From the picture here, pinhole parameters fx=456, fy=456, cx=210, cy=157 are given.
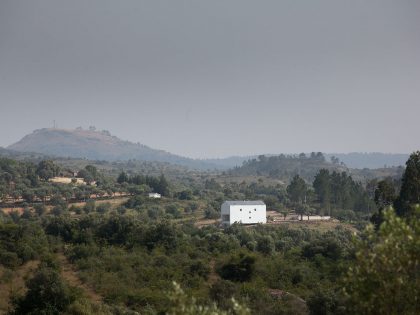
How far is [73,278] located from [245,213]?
5926cm

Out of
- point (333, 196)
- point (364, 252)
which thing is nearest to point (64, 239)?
point (364, 252)

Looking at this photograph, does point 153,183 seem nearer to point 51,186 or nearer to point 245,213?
point 51,186

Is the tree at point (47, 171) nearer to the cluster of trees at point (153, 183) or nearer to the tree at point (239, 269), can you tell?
the cluster of trees at point (153, 183)

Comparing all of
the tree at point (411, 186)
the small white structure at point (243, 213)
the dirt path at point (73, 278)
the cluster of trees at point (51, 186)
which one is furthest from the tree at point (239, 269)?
the cluster of trees at point (51, 186)

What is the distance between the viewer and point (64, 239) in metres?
46.9

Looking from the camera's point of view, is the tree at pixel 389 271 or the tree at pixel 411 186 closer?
the tree at pixel 389 271

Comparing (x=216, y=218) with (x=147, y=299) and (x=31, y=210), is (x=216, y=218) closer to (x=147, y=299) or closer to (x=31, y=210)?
(x=31, y=210)

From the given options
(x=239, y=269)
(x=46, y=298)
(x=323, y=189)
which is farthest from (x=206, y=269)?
(x=323, y=189)

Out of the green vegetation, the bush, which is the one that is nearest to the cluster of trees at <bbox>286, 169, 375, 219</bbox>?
the green vegetation

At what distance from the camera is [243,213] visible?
90.6 meters

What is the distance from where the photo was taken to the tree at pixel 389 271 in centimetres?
1056

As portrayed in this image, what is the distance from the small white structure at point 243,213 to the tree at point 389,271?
78.7 m

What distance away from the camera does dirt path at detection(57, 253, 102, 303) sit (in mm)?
30806

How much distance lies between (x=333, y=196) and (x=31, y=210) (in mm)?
68424
